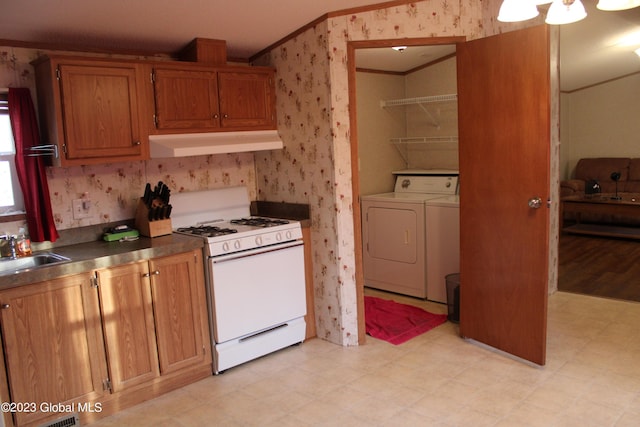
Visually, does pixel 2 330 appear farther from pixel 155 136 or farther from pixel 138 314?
pixel 155 136

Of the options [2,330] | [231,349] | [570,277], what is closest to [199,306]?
[231,349]

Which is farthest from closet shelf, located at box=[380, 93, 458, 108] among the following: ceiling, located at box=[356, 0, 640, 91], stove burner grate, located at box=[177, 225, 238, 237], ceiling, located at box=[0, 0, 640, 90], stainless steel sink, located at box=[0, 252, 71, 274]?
A: stainless steel sink, located at box=[0, 252, 71, 274]

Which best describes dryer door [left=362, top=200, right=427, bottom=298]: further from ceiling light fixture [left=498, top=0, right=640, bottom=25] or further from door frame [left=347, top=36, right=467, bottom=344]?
ceiling light fixture [left=498, top=0, right=640, bottom=25]

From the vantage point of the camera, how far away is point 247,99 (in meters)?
3.58

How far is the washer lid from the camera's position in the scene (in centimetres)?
470

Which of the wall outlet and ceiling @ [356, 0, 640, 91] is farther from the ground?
ceiling @ [356, 0, 640, 91]

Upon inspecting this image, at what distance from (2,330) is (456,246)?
3.17m

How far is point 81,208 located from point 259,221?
1170mm

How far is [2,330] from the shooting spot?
237 cm

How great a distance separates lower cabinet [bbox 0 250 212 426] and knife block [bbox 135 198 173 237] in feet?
1.14

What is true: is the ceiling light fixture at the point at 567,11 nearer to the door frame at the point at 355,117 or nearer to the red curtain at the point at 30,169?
the door frame at the point at 355,117

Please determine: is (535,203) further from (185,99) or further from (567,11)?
(185,99)

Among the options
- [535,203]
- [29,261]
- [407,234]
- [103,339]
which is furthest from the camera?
[407,234]

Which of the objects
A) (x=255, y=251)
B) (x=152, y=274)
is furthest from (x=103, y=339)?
(x=255, y=251)
